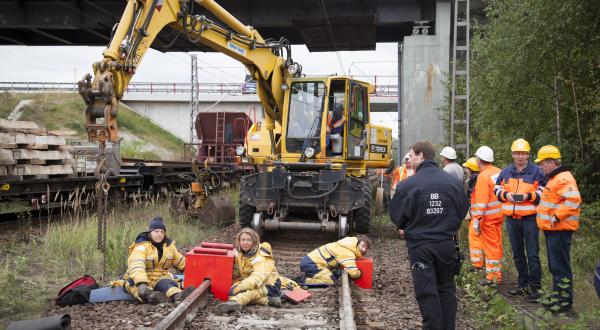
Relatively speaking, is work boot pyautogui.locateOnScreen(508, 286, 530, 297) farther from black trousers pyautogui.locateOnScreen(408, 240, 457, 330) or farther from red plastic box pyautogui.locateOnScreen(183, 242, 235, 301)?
red plastic box pyautogui.locateOnScreen(183, 242, 235, 301)

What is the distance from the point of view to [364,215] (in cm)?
1111

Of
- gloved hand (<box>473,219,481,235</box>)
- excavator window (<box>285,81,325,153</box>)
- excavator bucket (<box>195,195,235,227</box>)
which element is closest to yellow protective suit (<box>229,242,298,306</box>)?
gloved hand (<box>473,219,481,235</box>)

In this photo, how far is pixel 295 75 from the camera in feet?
40.6

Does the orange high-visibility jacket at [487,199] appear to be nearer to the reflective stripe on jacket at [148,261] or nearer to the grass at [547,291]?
the grass at [547,291]

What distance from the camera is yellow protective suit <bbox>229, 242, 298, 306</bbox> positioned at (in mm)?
6215

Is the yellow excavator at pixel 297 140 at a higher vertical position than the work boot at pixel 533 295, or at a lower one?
higher

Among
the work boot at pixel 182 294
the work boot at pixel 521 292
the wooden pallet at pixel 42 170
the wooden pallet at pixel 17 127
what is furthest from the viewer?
the wooden pallet at pixel 42 170

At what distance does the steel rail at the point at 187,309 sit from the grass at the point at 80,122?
1398 inches

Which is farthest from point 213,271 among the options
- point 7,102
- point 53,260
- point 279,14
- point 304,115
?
point 7,102

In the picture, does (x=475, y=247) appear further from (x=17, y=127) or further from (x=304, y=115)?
(x=17, y=127)

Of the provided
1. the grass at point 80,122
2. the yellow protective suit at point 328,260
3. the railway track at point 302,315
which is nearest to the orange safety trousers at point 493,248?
the yellow protective suit at point 328,260

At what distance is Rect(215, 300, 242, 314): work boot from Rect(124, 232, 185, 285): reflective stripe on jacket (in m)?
0.87

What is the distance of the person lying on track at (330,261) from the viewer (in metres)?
7.54

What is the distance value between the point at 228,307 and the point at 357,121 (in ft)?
22.7
